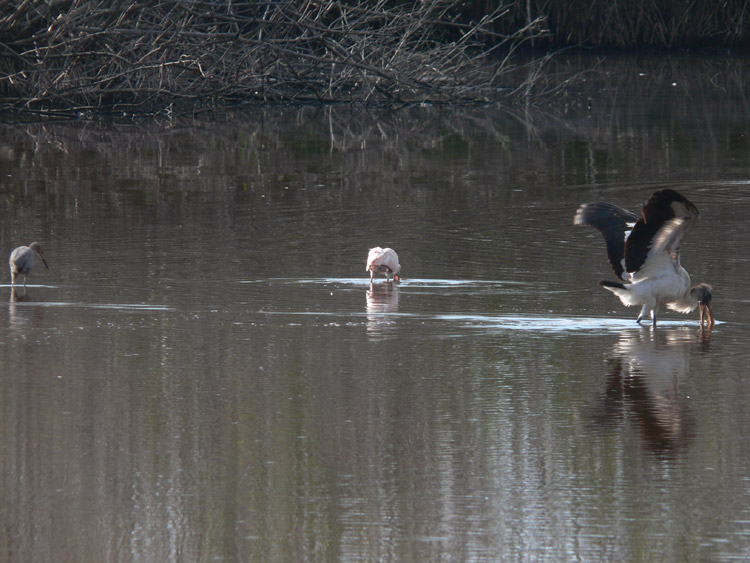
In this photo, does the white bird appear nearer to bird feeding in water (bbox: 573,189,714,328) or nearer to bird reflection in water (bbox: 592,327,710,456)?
bird feeding in water (bbox: 573,189,714,328)

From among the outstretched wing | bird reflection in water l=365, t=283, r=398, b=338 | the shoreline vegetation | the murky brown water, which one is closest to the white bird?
bird reflection in water l=365, t=283, r=398, b=338

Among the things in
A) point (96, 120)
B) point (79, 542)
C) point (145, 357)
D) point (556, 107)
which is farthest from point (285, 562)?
point (556, 107)

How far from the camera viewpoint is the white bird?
962 centimetres

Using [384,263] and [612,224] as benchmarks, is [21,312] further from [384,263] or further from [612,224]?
Result: [612,224]

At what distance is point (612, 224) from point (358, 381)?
9.66ft

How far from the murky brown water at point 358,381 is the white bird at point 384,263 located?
26 centimetres

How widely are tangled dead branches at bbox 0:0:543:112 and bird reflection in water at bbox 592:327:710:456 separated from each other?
1268 centimetres

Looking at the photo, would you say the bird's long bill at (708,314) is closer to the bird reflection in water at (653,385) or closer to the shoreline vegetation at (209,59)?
the bird reflection in water at (653,385)

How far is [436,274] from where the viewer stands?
32.5ft

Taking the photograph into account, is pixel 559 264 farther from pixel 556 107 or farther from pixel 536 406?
pixel 556 107

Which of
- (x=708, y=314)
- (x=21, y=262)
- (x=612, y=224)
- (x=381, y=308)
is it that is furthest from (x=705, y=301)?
(x=21, y=262)

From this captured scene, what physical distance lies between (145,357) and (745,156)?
433 inches

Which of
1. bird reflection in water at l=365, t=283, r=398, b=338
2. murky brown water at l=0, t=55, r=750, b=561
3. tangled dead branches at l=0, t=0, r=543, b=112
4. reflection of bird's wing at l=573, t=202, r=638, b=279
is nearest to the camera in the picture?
murky brown water at l=0, t=55, r=750, b=561

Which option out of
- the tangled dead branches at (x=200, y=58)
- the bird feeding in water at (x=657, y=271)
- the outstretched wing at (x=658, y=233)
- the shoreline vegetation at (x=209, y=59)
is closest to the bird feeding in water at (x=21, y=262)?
the bird feeding in water at (x=657, y=271)
